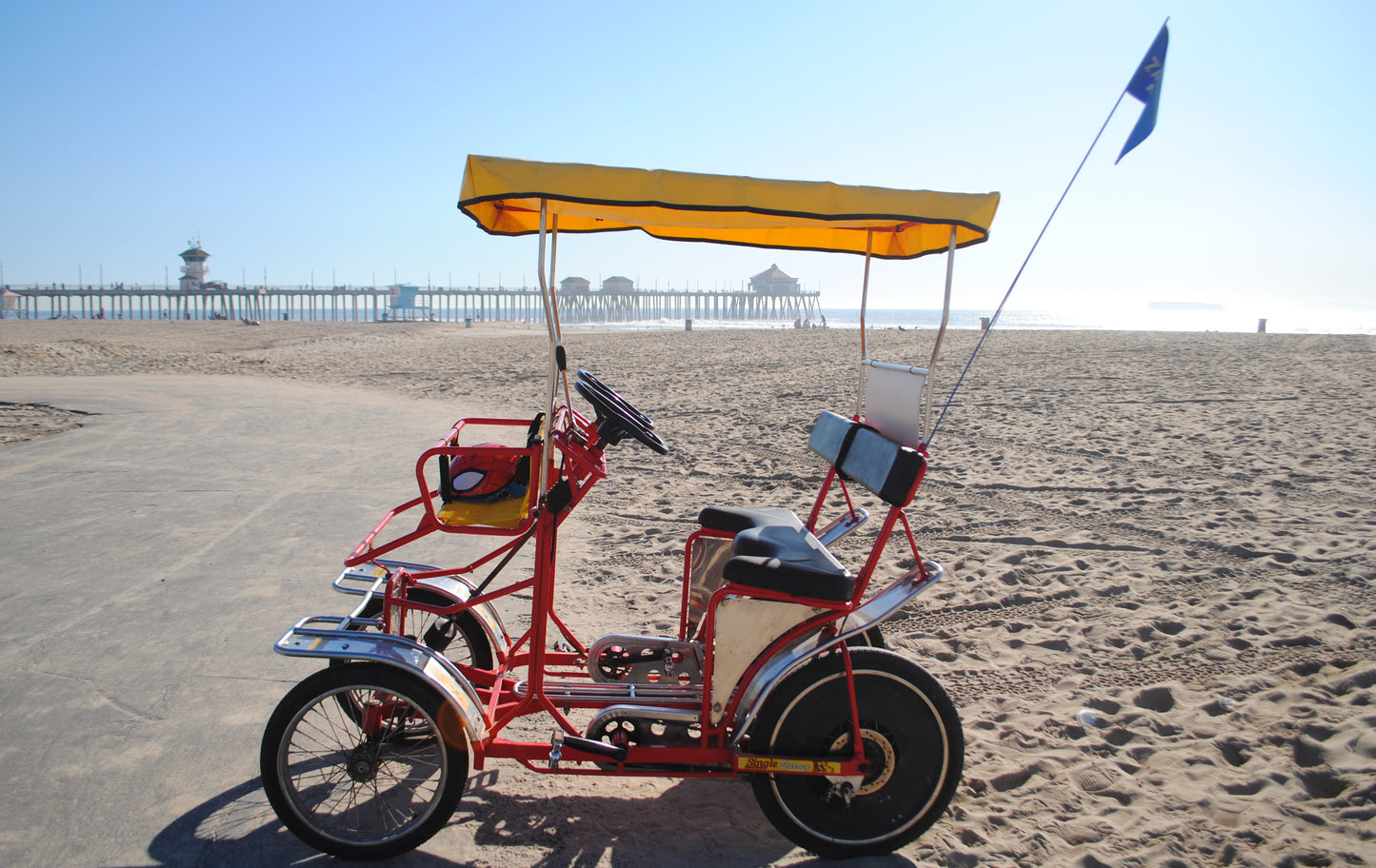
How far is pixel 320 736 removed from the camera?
361cm

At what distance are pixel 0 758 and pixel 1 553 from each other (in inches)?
140

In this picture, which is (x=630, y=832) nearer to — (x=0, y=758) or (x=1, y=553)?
(x=0, y=758)

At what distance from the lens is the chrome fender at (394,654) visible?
2.74 meters

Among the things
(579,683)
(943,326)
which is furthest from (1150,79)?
(579,683)

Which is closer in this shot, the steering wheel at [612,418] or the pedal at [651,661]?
the steering wheel at [612,418]

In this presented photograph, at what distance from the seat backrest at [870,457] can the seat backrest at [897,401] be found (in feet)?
0.19

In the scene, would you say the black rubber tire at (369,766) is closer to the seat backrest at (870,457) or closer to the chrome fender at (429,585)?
the chrome fender at (429,585)

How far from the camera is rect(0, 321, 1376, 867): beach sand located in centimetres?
299

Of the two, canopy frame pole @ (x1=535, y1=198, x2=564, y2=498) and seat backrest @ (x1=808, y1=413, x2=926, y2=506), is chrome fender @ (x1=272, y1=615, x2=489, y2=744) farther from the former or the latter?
seat backrest @ (x1=808, y1=413, x2=926, y2=506)

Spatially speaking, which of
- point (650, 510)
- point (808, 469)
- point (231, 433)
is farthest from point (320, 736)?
point (231, 433)

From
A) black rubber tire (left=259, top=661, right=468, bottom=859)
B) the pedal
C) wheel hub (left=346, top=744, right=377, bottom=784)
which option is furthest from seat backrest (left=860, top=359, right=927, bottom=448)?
wheel hub (left=346, top=744, right=377, bottom=784)

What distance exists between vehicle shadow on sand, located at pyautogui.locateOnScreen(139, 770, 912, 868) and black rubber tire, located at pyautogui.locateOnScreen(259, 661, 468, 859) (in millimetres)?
123

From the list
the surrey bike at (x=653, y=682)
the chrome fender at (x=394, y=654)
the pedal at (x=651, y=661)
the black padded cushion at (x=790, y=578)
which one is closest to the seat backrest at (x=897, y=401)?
the surrey bike at (x=653, y=682)

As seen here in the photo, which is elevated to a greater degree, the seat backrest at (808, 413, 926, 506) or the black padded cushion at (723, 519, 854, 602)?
the seat backrest at (808, 413, 926, 506)
